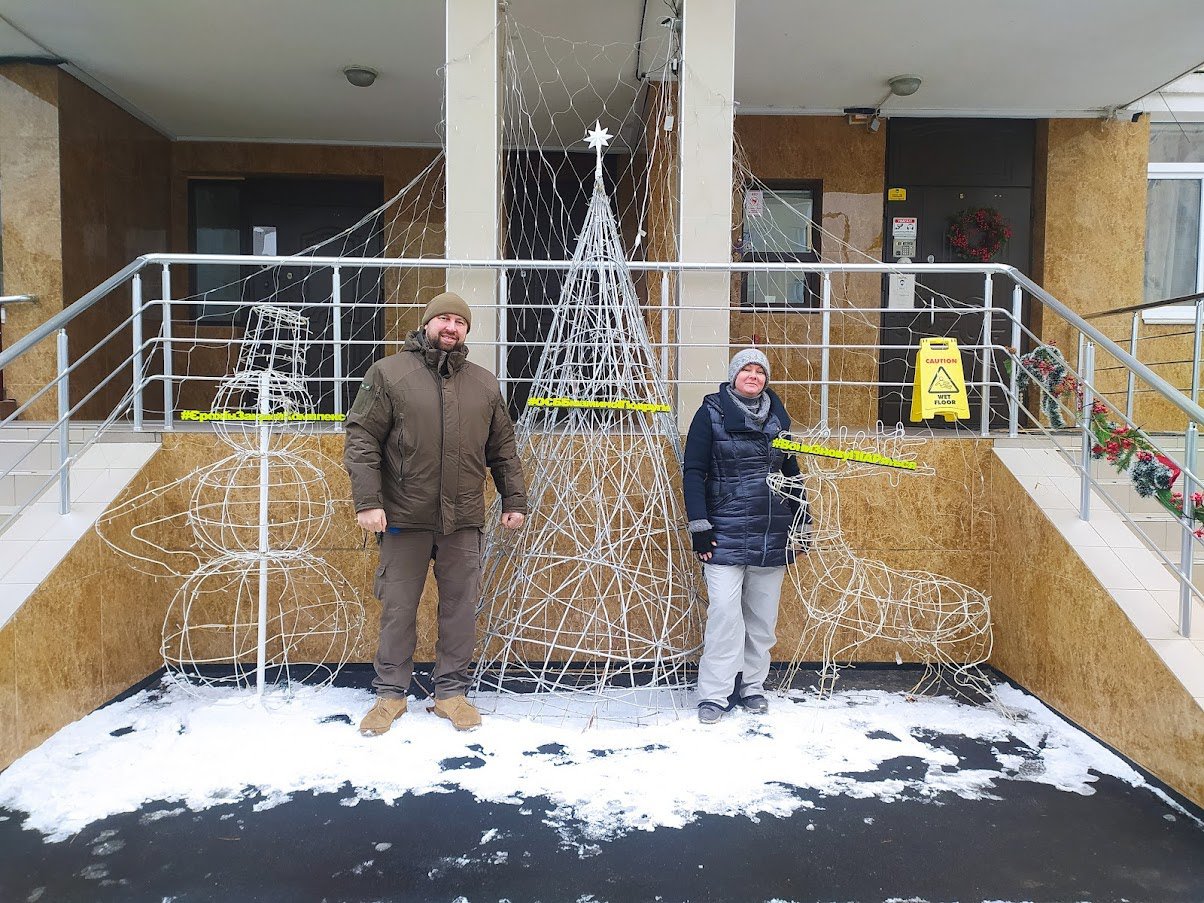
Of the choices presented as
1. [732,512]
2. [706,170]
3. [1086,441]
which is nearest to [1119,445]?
[1086,441]

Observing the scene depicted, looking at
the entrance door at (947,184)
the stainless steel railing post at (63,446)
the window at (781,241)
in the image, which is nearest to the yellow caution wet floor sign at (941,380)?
the window at (781,241)

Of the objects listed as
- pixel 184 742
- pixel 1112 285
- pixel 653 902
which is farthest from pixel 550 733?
pixel 1112 285

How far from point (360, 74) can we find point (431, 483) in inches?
152

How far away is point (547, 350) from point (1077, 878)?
2.44 meters

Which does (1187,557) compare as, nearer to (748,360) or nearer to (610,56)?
(748,360)

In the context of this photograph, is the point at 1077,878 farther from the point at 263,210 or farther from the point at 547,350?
the point at 263,210

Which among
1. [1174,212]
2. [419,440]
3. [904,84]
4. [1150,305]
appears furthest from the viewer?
[1174,212]

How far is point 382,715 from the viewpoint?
287 cm

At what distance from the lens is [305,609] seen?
3492mm

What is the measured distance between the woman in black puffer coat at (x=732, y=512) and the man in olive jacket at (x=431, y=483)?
2.33 feet

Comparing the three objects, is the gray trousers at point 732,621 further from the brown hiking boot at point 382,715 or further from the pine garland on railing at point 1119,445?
the pine garland on railing at point 1119,445

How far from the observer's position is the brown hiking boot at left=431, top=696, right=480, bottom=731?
→ 9.39ft

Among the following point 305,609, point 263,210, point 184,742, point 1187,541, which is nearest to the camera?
point 1187,541

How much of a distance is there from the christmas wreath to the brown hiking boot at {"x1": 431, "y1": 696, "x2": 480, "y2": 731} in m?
5.39
